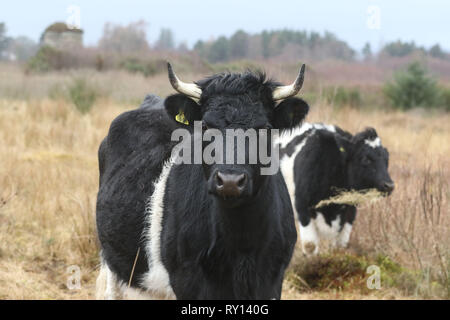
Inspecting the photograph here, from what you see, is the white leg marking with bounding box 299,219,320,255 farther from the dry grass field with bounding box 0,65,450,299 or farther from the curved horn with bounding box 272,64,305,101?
the curved horn with bounding box 272,64,305,101

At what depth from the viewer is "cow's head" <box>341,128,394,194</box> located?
25.4 ft

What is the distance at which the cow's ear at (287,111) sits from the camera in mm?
3684

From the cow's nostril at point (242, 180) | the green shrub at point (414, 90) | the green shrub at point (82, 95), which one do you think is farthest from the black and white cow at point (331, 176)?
the green shrub at point (414, 90)

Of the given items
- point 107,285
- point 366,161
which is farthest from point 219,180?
point 366,161

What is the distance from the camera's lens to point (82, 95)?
15.5 meters

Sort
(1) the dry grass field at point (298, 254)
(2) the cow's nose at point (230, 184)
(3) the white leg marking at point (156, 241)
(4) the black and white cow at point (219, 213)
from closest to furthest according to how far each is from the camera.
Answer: (2) the cow's nose at point (230, 184) < (4) the black and white cow at point (219, 213) < (3) the white leg marking at point (156, 241) < (1) the dry grass field at point (298, 254)

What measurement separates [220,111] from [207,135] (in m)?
0.17

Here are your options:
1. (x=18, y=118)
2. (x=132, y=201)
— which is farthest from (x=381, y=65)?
(x=132, y=201)

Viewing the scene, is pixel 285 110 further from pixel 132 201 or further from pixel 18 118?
pixel 18 118

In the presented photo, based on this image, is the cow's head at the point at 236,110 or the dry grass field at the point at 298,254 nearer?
the cow's head at the point at 236,110

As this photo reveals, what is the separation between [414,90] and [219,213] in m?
23.1

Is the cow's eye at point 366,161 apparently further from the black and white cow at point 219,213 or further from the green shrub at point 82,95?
the green shrub at point 82,95

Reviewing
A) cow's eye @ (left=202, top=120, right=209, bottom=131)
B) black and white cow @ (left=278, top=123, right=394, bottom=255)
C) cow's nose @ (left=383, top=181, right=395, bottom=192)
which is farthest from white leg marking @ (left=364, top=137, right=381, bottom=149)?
cow's eye @ (left=202, top=120, right=209, bottom=131)

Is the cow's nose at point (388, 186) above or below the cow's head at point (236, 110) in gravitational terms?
below
